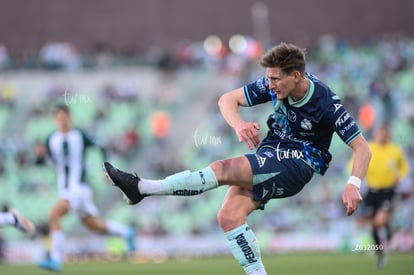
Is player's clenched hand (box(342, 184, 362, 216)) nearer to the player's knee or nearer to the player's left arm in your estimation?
the player's left arm

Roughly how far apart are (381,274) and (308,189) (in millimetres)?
10968

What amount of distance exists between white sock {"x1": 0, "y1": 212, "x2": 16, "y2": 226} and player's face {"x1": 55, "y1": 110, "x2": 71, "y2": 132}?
3.56 m

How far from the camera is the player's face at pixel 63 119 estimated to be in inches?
557

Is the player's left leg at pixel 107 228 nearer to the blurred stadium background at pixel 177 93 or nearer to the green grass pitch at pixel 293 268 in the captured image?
the green grass pitch at pixel 293 268

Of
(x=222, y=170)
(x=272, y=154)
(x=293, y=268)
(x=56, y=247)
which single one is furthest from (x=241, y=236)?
(x=56, y=247)

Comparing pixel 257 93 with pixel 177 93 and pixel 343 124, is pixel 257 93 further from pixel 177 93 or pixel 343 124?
pixel 177 93

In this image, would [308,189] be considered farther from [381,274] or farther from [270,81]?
[270,81]

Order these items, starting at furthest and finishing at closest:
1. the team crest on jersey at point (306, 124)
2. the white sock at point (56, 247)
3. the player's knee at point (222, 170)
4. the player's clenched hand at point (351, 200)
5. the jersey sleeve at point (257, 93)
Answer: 1. the white sock at point (56, 247)
2. the jersey sleeve at point (257, 93)
3. the team crest on jersey at point (306, 124)
4. the player's knee at point (222, 170)
5. the player's clenched hand at point (351, 200)

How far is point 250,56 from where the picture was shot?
3047 centimetres

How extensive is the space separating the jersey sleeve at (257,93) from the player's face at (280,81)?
41 cm

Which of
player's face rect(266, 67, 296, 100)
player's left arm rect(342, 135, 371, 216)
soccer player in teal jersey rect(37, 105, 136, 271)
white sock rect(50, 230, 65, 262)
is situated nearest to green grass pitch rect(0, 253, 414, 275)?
white sock rect(50, 230, 65, 262)

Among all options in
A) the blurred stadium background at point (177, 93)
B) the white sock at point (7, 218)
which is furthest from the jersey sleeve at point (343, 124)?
the blurred stadium background at point (177, 93)

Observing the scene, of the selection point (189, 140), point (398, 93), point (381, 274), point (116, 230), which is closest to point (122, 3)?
point (189, 140)

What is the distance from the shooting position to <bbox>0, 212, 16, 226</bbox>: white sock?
10711 millimetres
